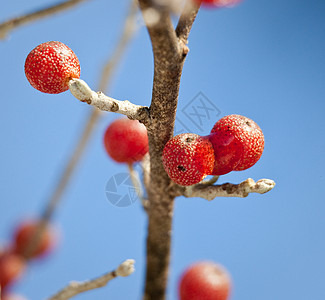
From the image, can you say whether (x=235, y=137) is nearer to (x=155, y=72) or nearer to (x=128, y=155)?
(x=155, y=72)

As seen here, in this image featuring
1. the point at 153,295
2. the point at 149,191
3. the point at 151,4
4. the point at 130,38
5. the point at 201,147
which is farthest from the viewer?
the point at 130,38

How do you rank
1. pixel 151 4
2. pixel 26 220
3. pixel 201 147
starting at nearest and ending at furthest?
pixel 151 4 < pixel 201 147 < pixel 26 220

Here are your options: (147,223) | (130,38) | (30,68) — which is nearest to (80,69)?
(30,68)

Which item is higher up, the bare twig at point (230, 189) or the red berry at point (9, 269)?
the bare twig at point (230, 189)

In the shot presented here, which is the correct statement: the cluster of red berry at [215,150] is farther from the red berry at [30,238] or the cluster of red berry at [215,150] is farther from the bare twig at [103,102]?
the red berry at [30,238]

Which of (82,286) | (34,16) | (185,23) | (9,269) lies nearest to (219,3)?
(185,23)

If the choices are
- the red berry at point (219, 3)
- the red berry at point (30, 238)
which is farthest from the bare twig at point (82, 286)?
the red berry at point (30, 238)

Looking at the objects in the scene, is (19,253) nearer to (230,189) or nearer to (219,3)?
(230,189)

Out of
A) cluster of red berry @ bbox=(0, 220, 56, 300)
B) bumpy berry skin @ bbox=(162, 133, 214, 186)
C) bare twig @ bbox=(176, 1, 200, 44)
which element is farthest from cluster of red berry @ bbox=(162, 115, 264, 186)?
cluster of red berry @ bbox=(0, 220, 56, 300)
